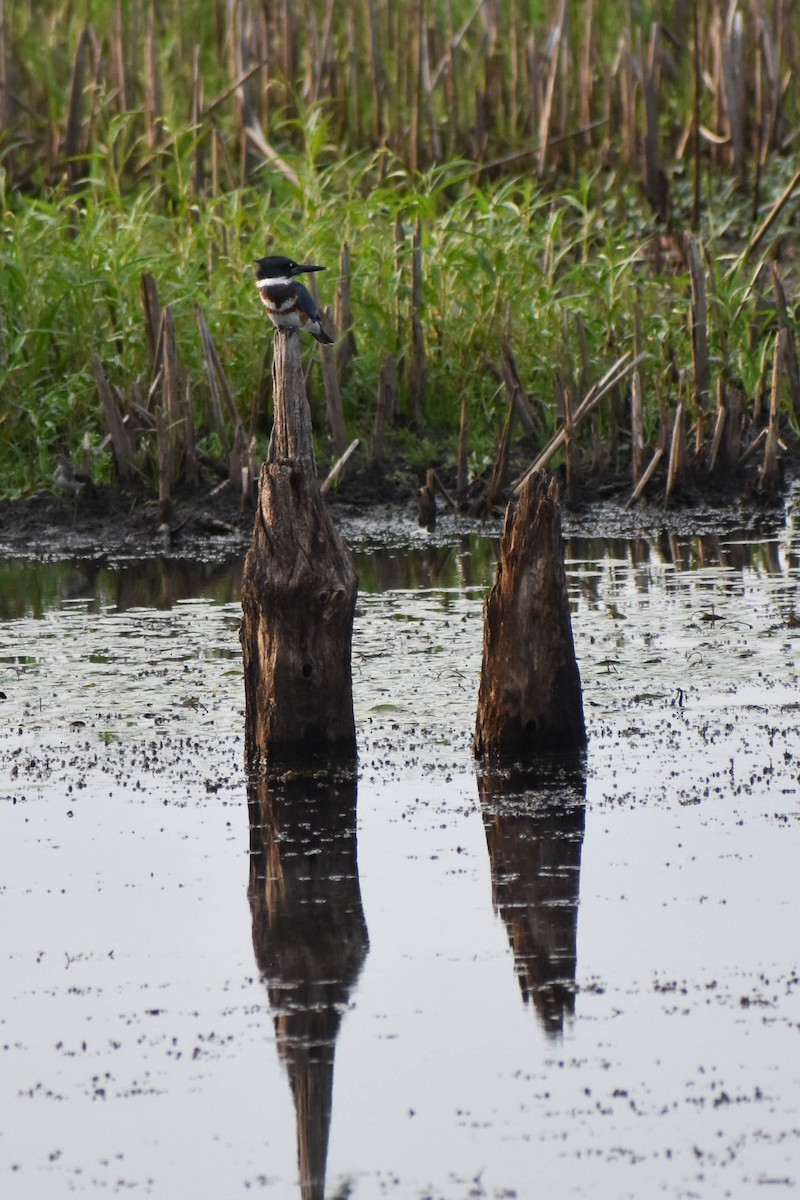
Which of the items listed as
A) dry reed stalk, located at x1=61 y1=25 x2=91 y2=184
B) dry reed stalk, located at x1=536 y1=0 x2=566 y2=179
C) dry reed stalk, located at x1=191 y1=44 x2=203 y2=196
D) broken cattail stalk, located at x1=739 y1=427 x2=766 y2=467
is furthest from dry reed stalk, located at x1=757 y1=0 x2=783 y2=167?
dry reed stalk, located at x1=61 y1=25 x2=91 y2=184

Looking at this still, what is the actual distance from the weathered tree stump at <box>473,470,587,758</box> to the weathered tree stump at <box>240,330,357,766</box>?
1.44ft

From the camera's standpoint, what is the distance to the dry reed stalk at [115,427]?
29.6ft

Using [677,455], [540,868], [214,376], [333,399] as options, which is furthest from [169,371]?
[540,868]

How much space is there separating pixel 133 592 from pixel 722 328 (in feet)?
11.8

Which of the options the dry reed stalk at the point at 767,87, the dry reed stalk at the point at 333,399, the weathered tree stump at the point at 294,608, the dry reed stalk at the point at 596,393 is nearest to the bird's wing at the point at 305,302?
the weathered tree stump at the point at 294,608

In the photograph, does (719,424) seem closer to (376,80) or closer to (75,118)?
(376,80)

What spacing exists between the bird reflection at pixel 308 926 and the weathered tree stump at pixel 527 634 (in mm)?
543

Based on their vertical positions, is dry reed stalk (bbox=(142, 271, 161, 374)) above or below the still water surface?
above

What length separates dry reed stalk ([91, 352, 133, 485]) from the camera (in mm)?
9008

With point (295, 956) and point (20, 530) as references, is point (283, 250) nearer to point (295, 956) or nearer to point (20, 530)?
point (20, 530)

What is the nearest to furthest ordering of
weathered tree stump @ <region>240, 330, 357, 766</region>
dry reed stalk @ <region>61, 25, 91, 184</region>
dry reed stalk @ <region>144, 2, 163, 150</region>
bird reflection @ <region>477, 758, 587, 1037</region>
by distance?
bird reflection @ <region>477, 758, 587, 1037</region>
weathered tree stump @ <region>240, 330, 357, 766</region>
dry reed stalk @ <region>61, 25, 91, 184</region>
dry reed stalk @ <region>144, 2, 163, 150</region>

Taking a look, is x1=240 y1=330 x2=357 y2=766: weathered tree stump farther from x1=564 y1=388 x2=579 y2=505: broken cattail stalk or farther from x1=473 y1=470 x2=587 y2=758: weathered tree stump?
x1=564 y1=388 x2=579 y2=505: broken cattail stalk

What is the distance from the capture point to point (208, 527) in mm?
9375

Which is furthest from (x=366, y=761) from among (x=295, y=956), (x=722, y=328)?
(x=722, y=328)
